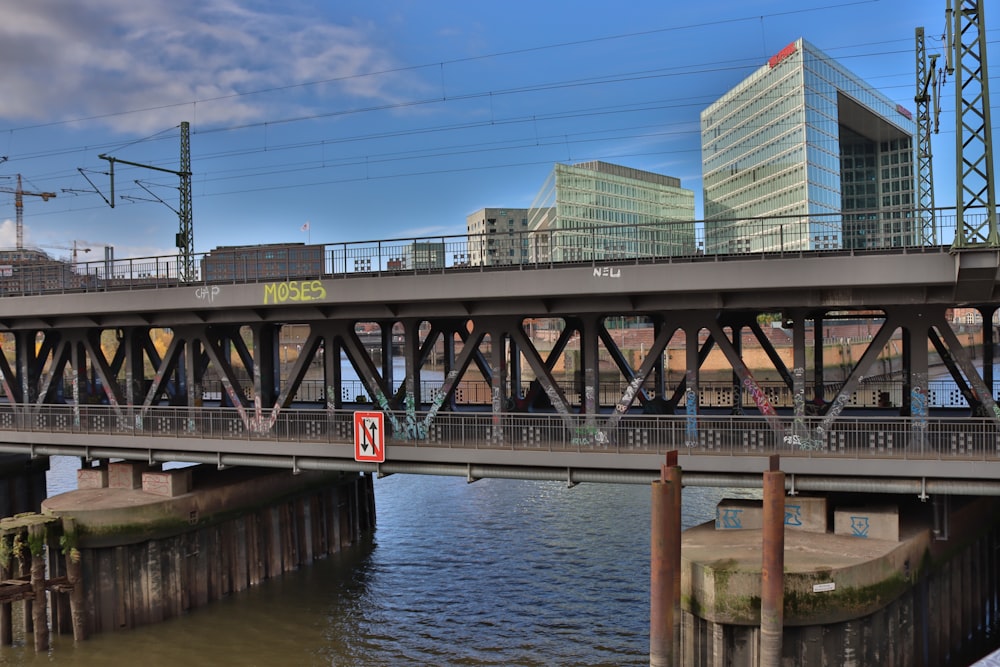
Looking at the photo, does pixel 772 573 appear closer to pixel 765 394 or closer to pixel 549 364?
pixel 765 394

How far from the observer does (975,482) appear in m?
18.4

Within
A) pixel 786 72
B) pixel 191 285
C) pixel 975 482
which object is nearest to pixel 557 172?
pixel 786 72

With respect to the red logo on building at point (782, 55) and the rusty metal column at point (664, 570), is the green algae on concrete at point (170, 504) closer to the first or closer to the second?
the rusty metal column at point (664, 570)

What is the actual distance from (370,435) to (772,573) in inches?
441

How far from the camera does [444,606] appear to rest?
26547 mm

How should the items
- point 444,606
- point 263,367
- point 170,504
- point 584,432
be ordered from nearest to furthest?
point 584,432, point 170,504, point 444,606, point 263,367

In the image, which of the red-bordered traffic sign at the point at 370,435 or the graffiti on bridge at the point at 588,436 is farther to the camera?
the red-bordered traffic sign at the point at 370,435

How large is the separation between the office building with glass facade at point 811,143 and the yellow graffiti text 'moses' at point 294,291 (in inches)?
2774

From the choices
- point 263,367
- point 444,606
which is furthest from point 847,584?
point 263,367

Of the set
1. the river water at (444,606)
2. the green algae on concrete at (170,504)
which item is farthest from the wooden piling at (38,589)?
the green algae on concrete at (170,504)

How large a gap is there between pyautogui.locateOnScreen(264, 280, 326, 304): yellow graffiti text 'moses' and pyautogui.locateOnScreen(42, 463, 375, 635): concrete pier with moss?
22.6 feet

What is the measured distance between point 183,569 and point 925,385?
21.9 metres

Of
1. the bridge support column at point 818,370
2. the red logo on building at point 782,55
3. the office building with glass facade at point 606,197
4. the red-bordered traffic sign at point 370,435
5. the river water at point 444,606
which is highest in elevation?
the red logo on building at point 782,55

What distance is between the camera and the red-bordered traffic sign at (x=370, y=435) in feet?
73.9
